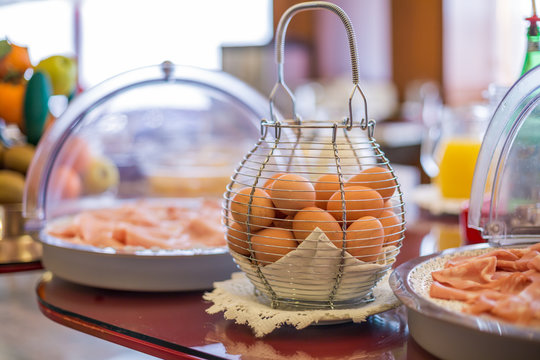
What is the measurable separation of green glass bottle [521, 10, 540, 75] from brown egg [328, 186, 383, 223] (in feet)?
1.36

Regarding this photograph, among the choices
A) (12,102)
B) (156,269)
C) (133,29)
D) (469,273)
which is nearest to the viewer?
(469,273)

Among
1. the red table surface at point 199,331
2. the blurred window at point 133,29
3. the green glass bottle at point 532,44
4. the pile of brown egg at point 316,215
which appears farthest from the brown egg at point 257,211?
the blurred window at point 133,29

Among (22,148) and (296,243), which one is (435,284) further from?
(22,148)

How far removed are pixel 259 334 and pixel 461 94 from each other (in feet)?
18.5

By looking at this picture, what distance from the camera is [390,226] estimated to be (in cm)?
72

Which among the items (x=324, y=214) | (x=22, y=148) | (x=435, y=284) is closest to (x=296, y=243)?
(x=324, y=214)

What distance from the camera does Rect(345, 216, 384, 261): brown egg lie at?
0.69 meters

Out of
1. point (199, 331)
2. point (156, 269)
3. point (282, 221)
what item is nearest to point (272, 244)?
point (282, 221)

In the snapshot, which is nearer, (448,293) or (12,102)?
(448,293)

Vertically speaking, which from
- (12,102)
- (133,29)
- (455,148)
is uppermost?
(133,29)

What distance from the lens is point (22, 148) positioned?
4.40 feet

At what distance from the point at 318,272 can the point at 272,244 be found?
59mm

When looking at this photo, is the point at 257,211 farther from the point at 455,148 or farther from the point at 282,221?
the point at 455,148

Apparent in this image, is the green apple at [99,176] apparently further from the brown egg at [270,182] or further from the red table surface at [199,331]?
the brown egg at [270,182]
